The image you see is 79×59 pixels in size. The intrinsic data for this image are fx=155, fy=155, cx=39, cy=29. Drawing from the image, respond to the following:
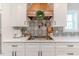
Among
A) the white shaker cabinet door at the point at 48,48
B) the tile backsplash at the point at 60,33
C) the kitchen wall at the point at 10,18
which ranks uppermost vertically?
the kitchen wall at the point at 10,18

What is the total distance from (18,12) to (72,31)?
1.09 metres

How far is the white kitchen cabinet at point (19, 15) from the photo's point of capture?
288 centimetres

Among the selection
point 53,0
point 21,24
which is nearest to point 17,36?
point 21,24

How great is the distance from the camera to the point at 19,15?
2887 mm

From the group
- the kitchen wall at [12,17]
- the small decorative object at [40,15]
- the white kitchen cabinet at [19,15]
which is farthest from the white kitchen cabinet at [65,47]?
the white kitchen cabinet at [19,15]

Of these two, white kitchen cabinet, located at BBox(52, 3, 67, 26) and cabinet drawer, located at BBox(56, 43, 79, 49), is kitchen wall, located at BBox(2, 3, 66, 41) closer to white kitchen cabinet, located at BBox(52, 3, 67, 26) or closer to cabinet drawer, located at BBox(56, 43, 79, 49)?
white kitchen cabinet, located at BBox(52, 3, 67, 26)

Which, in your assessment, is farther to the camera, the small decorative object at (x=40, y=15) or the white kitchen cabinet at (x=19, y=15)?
the white kitchen cabinet at (x=19, y=15)

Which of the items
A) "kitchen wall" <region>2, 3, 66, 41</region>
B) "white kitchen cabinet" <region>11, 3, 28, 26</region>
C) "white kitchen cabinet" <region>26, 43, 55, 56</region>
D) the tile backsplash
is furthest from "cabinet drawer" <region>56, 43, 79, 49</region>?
"white kitchen cabinet" <region>11, 3, 28, 26</region>

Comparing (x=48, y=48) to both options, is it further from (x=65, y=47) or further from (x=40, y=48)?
(x=65, y=47)

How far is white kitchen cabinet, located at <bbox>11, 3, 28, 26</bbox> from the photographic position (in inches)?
113

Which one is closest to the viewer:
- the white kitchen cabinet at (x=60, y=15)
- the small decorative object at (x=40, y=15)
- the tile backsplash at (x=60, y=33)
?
the small decorative object at (x=40, y=15)

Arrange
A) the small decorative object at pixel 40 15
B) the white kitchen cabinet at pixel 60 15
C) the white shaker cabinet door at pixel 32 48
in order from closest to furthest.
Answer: the small decorative object at pixel 40 15 < the white shaker cabinet door at pixel 32 48 < the white kitchen cabinet at pixel 60 15

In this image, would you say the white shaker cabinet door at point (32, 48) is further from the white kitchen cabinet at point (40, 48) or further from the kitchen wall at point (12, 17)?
the kitchen wall at point (12, 17)

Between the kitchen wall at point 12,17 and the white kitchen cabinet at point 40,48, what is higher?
the kitchen wall at point 12,17
